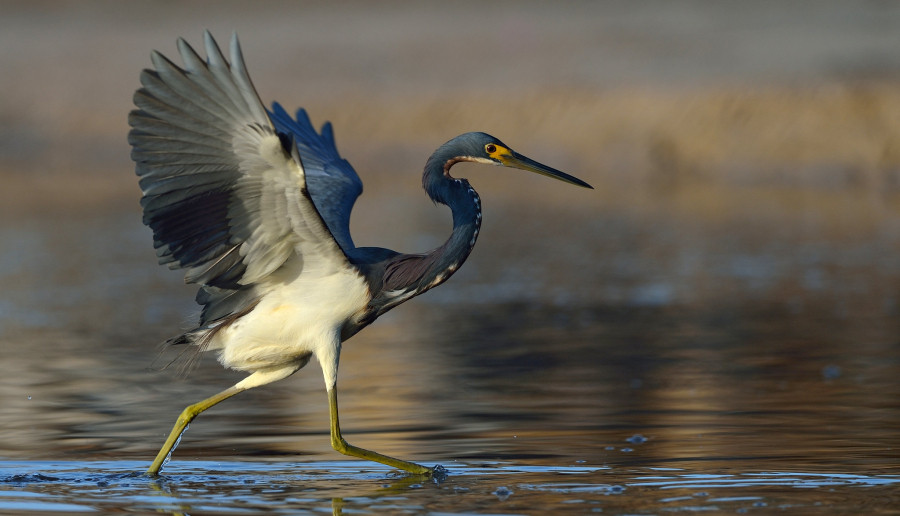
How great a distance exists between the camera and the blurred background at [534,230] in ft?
29.6

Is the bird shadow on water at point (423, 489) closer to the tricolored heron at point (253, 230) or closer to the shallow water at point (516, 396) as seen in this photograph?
the shallow water at point (516, 396)

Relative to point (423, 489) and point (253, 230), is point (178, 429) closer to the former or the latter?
point (253, 230)

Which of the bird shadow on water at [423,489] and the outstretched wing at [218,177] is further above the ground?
the outstretched wing at [218,177]

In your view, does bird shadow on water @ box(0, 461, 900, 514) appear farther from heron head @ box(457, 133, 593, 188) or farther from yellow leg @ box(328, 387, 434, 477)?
heron head @ box(457, 133, 593, 188)

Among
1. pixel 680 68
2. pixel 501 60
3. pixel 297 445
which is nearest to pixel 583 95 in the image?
pixel 680 68

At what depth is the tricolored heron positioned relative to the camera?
277 inches

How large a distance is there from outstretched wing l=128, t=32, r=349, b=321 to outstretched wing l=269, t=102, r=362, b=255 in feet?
3.17

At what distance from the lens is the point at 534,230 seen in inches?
784

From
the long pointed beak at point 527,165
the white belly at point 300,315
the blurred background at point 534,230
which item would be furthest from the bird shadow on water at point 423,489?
the long pointed beak at point 527,165

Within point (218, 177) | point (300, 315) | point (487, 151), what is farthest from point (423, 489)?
point (487, 151)

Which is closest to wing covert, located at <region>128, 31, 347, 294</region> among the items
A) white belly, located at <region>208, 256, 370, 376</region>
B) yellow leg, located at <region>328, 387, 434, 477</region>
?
white belly, located at <region>208, 256, 370, 376</region>

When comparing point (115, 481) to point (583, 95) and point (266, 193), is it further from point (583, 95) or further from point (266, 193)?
point (583, 95)

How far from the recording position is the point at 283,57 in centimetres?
3747

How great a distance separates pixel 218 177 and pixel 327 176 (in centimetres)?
206
